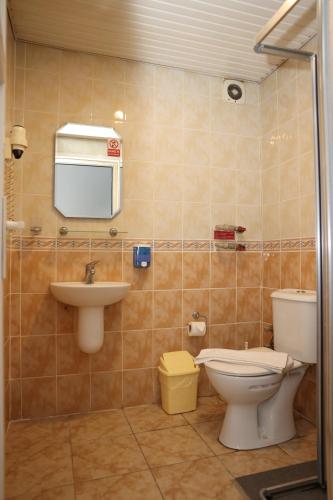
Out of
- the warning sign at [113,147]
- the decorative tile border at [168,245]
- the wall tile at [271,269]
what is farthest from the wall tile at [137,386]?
the warning sign at [113,147]

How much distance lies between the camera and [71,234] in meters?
2.29

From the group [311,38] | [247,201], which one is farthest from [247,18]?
[247,201]

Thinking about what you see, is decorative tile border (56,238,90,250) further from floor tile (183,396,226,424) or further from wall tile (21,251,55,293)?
floor tile (183,396,226,424)

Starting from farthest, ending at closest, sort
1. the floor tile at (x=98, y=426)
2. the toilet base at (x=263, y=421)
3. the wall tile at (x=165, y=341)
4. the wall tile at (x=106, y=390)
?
the wall tile at (x=165, y=341) → the wall tile at (x=106, y=390) → the floor tile at (x=98, y=426) → the toilet base at (x=263, y=421)

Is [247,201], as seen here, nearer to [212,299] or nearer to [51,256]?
[212,299]

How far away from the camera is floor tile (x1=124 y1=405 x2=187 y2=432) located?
2.10 meters

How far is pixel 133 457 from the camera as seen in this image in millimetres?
1766

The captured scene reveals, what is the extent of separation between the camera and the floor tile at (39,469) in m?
1.54

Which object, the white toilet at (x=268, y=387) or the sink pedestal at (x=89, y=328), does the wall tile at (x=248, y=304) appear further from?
the sink pedestal at (x=89, y=328)

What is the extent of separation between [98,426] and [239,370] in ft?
3.24

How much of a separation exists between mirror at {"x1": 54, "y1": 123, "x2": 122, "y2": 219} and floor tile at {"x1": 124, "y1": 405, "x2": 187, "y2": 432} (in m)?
1.36

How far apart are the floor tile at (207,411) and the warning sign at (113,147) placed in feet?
6.11

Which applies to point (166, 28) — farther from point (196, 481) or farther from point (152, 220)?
point (196, 481)

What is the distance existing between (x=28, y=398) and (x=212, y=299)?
56.9 inches
